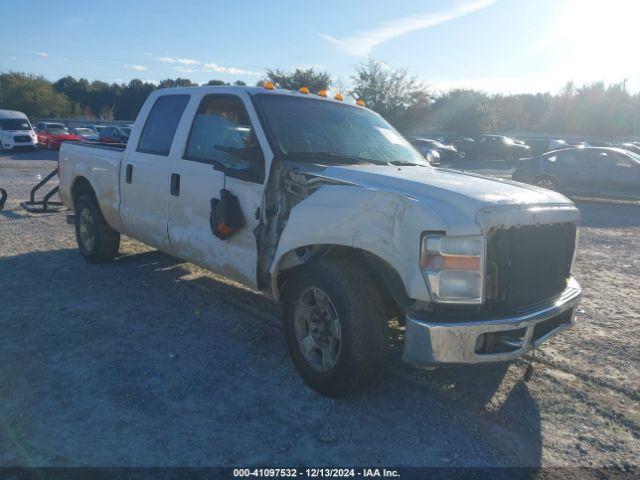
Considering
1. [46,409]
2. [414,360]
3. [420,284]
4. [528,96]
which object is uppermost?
[528,96]

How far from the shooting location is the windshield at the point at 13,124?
2992 centimetres

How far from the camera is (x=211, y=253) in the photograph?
14.4 feet

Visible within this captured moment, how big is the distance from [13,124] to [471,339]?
1322 inches

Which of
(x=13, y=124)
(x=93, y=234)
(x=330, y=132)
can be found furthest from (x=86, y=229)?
(x=13, y=124)

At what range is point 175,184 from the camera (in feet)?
15.5

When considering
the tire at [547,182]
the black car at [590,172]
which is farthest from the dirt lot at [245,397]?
the tire at [547,182]

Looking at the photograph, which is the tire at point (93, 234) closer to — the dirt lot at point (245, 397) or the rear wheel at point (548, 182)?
the dirt lot at point (245, 397)

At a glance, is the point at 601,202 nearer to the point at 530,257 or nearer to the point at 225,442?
the point at 530,257

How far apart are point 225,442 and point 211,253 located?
1.80 meters

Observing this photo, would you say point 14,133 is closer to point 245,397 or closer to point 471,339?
point 245,397

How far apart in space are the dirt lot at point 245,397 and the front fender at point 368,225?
88 cm

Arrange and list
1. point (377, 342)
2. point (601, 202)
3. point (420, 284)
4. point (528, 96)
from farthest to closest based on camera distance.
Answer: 1. point (528, 96)
2. point (601, 202)
3. point (377, 342)
4. point (420, 284)

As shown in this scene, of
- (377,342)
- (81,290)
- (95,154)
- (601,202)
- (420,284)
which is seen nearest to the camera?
(420,284)

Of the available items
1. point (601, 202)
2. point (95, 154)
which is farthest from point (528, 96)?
point (95, 154)
